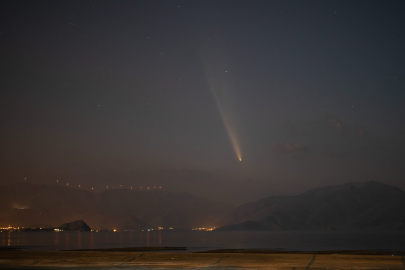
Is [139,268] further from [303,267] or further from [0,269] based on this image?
[303,267]

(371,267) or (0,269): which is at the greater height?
(0,269)

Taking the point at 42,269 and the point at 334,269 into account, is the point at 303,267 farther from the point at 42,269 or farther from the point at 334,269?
the point at 42,269

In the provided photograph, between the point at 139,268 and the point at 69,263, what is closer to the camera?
the point at 139,268

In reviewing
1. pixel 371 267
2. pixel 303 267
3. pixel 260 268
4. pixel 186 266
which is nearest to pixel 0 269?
pixel 186 266

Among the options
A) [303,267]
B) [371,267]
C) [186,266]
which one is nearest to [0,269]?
[186,266]

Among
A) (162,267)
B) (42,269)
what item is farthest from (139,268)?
(42,269)

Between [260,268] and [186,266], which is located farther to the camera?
[186,266]

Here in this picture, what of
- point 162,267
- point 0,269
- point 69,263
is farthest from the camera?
point 69,263

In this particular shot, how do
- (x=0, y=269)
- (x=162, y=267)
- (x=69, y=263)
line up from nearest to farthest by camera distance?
(x=0, y=269)
(x=162, y=267)
(x=69, y=263)
